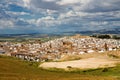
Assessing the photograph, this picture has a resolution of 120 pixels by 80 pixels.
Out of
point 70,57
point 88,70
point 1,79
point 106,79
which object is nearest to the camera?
point 1,79

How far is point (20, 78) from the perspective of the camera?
5119cm

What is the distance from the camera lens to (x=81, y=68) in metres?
99.6

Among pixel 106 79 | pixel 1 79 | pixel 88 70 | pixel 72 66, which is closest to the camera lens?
pixel 1 79

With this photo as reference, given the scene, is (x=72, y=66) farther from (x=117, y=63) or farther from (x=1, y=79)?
(x=1, y=79)

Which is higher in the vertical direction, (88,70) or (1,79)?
(1,79)

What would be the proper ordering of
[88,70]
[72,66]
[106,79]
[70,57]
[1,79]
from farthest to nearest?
1. [70,57]
2. [72,66]
3. [88,70]
4. [106,79]
5. [1,79]

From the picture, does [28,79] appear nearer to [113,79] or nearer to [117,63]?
[113,79]

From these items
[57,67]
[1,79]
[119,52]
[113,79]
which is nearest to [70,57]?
[119,52]

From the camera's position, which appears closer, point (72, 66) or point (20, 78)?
point (20, 78)

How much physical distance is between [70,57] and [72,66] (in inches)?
1907

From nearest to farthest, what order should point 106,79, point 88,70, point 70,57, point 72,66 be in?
point 106,79 < point 88,70 < point 72,66 < point 70,57

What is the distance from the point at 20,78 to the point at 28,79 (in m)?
1.61

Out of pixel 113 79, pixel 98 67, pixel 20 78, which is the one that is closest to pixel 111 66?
pixel 98 67

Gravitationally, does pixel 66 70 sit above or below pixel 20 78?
below
